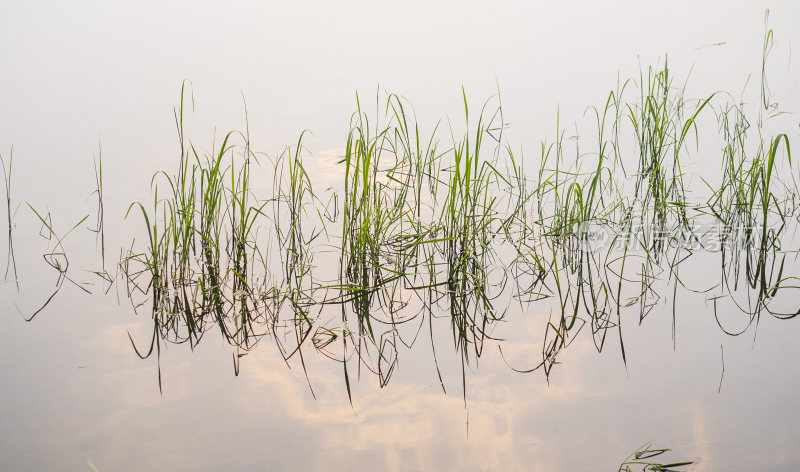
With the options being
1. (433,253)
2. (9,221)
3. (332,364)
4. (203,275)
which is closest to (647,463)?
(332,364)

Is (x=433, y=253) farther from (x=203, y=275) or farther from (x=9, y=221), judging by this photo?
(x=9, y=221)

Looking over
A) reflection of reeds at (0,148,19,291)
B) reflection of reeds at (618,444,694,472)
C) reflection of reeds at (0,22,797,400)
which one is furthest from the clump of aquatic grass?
reflection of reeds at (618,444,694,472)

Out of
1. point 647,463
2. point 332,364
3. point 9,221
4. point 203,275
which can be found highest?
point 9,221

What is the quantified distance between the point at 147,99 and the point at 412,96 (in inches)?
47.1

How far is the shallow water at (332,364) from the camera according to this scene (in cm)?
137

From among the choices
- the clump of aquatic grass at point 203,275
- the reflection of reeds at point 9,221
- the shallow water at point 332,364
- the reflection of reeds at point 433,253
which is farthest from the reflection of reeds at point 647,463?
the reflection of reeds at point 9,221

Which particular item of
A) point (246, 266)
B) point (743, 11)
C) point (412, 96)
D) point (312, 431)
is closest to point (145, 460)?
point (312, 431)

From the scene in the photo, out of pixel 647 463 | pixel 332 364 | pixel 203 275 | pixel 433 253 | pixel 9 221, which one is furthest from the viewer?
pixel 9 221

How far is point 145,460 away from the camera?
1354 mm

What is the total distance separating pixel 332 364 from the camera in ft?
5.33

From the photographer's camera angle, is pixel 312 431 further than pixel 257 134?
No

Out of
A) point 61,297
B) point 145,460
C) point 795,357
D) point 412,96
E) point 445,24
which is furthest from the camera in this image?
point 445,24

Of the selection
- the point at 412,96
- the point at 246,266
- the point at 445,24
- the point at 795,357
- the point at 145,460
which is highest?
the point at 445,24

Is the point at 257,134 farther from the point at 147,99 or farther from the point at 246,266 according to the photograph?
the point at 246,266
